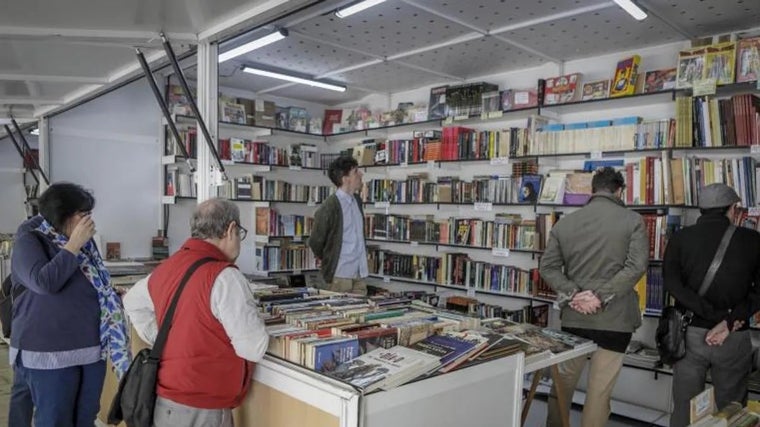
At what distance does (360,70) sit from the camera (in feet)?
16.6

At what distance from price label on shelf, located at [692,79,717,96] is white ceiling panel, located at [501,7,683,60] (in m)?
0.44

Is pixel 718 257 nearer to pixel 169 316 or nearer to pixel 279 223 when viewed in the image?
pixel 169 316

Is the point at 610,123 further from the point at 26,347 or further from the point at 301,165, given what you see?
the point at 26,347

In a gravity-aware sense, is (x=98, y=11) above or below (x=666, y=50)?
below

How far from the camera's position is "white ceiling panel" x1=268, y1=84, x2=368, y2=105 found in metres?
5.91

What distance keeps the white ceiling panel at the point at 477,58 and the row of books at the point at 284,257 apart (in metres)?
2.49

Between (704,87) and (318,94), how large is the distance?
393 centimetres

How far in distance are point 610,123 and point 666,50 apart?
68cm

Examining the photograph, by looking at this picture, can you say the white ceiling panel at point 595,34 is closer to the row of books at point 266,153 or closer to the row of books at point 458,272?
the row of books at point 458,272

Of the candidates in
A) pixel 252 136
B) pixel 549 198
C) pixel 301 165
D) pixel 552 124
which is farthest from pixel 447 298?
pixel 252 136

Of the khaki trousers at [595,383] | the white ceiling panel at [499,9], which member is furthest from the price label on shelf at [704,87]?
the khaki trousers at [595,383]

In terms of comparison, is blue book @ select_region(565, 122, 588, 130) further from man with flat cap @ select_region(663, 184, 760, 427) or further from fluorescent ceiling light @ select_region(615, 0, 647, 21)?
man with flat cap @ select_region(663, 184, 760, 427)

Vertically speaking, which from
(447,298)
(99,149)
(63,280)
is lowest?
(447,298)

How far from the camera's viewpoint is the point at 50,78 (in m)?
3.59
